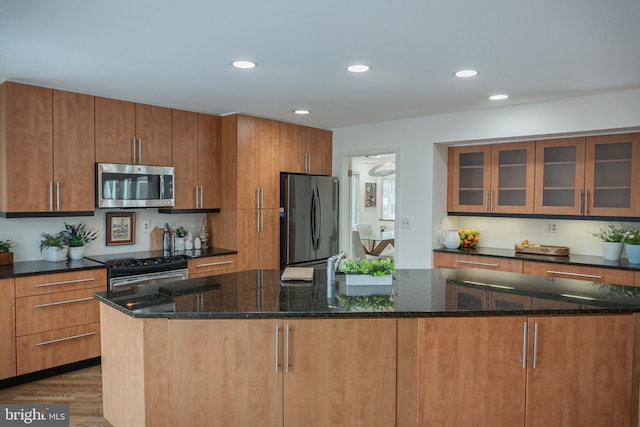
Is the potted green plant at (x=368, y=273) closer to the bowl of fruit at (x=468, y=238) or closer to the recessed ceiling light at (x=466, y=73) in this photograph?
the recessed ceiling light at (x=466, y=73)

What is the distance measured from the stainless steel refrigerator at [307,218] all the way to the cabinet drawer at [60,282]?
1.98 metres

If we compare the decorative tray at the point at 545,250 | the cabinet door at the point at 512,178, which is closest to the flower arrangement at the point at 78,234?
the cabinet door at the point at 512,178

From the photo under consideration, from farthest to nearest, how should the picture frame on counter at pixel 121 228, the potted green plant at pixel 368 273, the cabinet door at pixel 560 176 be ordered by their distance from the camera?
the picture frame on counter at pixel 121 228, the cabinet door at pixel 560 176, the potted green plant at pixel 368 273

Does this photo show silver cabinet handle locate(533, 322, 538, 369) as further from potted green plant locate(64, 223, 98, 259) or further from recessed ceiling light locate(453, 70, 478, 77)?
potted green plant locate(64, 223, 98, 259)

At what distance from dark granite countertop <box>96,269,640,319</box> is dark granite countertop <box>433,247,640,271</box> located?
4.03 feet

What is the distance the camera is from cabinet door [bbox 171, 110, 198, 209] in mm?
4445

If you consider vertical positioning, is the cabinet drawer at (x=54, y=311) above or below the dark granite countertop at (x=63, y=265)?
below

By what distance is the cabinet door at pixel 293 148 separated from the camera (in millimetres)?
5098

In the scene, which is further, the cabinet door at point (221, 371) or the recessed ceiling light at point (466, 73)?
the recessed ceiling light at point (466, 73)

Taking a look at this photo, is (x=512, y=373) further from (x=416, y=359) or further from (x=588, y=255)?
(x=588, y=255)

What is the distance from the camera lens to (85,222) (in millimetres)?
4160

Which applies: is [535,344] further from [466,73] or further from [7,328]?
[7,328]

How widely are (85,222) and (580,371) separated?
13.4ft

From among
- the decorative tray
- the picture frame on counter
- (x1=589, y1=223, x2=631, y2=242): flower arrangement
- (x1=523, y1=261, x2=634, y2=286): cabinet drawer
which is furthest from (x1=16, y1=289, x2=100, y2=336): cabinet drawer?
(x1=589, y1=223, x2=631, y2=242): flower arrangement
